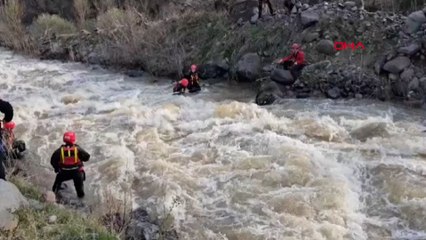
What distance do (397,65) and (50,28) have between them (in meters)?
13.6

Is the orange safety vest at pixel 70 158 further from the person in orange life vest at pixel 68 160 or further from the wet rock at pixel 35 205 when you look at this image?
the wet rock at pixel 35 205

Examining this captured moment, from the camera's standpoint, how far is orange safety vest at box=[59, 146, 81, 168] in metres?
6.88

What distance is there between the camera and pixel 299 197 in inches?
261

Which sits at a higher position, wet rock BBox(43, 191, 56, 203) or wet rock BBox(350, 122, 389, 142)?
wet rock BBox(43, 191, 56, 203)

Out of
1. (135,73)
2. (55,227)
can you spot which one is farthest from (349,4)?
(55,227)

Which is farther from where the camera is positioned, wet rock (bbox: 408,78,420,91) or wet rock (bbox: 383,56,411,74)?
wet rock (bbox: 383,56,411,74)

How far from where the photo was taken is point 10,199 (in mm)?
5262

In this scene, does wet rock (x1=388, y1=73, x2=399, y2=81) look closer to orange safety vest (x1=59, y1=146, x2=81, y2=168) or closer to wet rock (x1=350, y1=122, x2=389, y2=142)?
wet rock (x1=350, y1=122, x2=389, y2=142)

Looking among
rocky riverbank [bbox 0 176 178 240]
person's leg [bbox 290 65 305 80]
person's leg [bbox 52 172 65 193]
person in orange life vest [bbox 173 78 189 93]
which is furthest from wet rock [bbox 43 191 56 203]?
person's leg [bbox 290 65 305 80]

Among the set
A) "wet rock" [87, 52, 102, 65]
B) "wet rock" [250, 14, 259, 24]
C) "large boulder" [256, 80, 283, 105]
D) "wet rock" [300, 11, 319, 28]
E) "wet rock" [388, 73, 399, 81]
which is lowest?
"wet rock" [87, 52, 102, 65]

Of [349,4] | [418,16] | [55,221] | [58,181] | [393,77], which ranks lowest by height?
[393,77]

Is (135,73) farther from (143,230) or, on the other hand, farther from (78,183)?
(143,230)

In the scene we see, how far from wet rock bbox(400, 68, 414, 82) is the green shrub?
41.5 feet

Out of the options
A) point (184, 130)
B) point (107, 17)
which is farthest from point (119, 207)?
point (107, 17)
